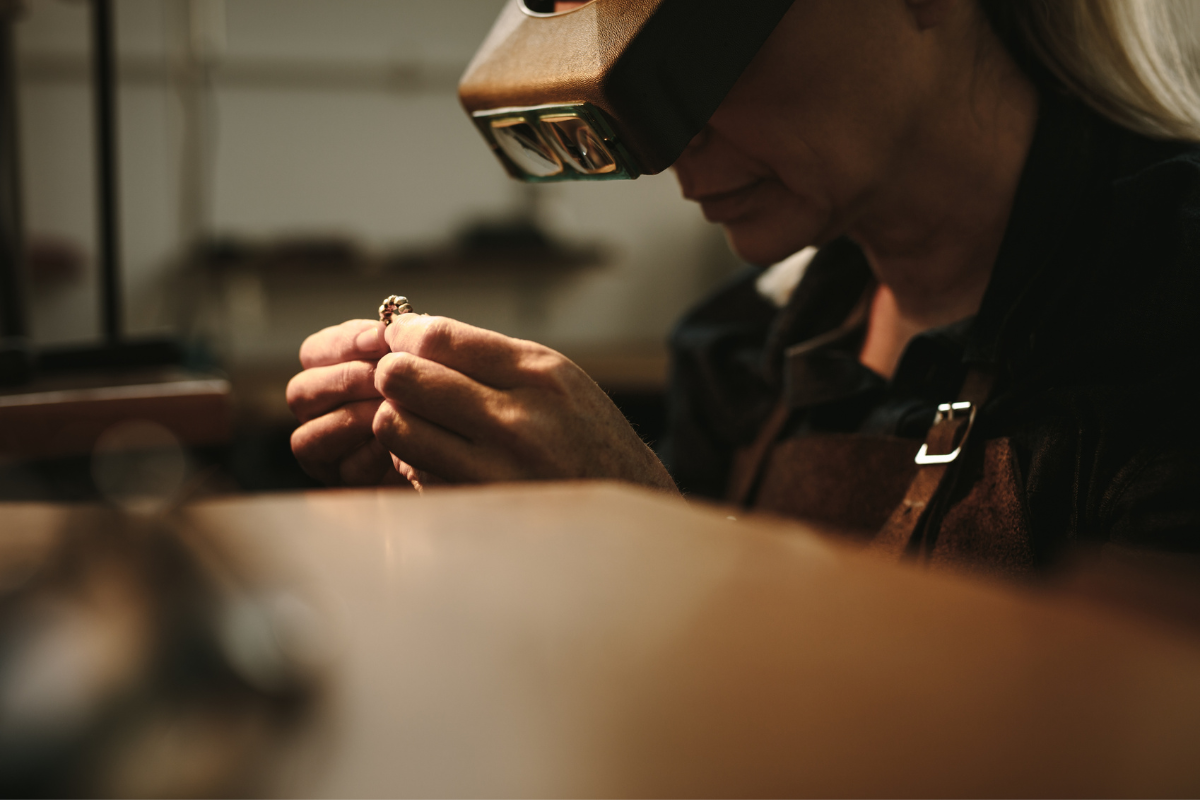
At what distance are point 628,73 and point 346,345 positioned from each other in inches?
11.3

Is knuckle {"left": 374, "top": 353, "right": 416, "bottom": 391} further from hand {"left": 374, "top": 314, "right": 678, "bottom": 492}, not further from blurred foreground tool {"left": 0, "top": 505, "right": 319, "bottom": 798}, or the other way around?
blurred foreground tool {"left": 0, "top": 505, "right": 319, "bottom": 798}

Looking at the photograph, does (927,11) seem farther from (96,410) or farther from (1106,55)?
(96,410)

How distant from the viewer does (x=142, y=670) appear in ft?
0.66

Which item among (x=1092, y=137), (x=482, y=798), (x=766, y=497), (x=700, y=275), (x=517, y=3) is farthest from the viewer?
(x=700, y=275)

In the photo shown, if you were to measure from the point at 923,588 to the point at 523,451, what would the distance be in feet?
1.28

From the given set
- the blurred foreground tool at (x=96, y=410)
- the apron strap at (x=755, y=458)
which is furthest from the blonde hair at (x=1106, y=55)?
the blurred foreground tool at (x=96, y=410)

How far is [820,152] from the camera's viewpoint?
A: 82 cm

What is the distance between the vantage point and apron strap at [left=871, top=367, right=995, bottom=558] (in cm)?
84

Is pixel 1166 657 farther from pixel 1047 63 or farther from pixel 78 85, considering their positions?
pixel 78 85

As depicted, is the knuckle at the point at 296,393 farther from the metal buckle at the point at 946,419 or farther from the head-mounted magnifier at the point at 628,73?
the metal buckle at the point at 946,419

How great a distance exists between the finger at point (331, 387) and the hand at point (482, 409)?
56 millimetres

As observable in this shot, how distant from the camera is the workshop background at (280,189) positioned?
9.64ft

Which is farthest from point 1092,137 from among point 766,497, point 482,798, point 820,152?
point 482,798

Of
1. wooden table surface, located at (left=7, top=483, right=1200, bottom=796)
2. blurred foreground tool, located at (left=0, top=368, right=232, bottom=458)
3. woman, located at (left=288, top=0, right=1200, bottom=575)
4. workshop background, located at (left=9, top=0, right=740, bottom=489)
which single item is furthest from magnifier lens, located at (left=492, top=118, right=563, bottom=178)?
workshop background, located at (left=9, top=0, right=740, bottom=489)
